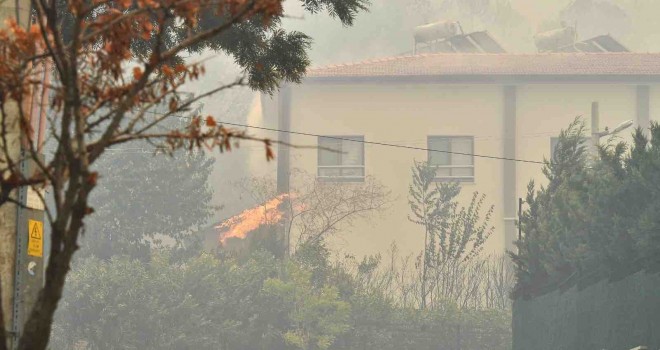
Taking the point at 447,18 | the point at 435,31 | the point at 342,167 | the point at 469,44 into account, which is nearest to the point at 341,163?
the point at 342,167

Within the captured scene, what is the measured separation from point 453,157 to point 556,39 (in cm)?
1454

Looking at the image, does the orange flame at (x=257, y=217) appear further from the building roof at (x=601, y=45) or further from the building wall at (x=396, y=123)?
the building roof at (x=601, y=45)

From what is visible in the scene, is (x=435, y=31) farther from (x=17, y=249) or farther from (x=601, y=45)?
(x=17, y=249)

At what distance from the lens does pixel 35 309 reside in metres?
7.17

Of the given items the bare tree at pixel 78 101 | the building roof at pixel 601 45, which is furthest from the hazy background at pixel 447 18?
the bare tree at pixel 78 101

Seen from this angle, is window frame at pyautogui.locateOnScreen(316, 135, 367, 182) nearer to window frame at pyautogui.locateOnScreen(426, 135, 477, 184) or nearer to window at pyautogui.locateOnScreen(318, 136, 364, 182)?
window at pyautogui.locateOnScreen(318, 136, 364, 182)

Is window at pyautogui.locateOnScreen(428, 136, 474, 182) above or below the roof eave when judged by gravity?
below

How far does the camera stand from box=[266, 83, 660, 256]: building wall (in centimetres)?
6391

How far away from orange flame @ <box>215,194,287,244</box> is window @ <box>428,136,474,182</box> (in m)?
6.35

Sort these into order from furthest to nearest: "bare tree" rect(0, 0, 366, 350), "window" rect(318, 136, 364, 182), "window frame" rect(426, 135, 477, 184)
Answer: "window frame" rect(426, 135, 477, 184) < "window" rect(318, 136, 364, 182) < "bare tree" rect(0, 0, 366, 350)

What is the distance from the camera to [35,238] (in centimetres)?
1202

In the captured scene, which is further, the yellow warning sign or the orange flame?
the orange flame

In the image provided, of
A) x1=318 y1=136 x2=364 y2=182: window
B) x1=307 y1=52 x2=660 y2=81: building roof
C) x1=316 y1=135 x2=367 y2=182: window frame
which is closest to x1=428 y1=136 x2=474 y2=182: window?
x1=307 y1=52 x2=660 y2=81: building roof

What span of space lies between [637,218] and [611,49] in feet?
162
